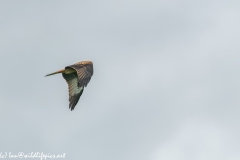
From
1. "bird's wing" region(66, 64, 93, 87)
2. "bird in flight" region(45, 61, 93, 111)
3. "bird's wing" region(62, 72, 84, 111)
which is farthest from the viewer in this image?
"bird's wing" region(62, 72, 84, 111)

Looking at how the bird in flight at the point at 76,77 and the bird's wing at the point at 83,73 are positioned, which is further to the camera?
the bird in flight at the point at 76,77

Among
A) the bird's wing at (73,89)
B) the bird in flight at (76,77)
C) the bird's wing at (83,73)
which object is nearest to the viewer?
the bird's wing at (83,73)

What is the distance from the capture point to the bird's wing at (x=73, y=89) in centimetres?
4338

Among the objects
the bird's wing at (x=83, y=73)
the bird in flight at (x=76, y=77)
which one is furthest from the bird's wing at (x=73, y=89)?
the bird's wing at (x=83, y=73)

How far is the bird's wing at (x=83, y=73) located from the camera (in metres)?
42.1

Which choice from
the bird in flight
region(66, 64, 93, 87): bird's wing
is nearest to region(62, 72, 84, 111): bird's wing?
the bird in flight

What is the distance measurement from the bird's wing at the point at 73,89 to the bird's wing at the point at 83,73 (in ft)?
1.86

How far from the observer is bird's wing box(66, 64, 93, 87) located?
138 ft

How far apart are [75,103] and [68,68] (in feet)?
6.18

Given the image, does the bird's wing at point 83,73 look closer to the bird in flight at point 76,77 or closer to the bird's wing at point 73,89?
the bird in flight at point 76,77

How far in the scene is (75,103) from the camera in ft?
142

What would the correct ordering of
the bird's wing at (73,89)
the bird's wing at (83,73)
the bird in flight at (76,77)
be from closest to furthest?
the bird's wing at (83,73) < the bird in flight at (76,77) < the bird's wing at (73,89)

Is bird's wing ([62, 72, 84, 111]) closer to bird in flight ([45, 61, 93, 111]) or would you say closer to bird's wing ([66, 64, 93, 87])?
bird in flight ([45, 61, 93, 111])

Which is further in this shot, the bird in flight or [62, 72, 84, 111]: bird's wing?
[62, 72, 84, 111]: bird's wing
